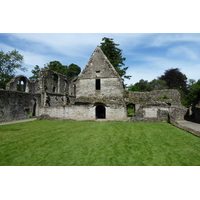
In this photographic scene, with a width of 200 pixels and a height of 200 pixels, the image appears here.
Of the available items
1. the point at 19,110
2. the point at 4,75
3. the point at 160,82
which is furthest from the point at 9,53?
the point at 160,82

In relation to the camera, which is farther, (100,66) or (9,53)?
(9,53)

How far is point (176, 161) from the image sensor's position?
4.70m

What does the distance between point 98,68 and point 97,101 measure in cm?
503

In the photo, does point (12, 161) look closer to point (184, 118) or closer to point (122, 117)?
point (122, 117)

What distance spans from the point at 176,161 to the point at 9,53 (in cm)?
4153

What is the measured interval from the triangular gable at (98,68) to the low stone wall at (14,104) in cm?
810

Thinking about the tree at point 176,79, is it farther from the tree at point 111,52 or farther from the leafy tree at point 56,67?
the leafy tree at point 56,67

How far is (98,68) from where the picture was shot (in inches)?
755

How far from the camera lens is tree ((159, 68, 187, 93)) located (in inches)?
1751

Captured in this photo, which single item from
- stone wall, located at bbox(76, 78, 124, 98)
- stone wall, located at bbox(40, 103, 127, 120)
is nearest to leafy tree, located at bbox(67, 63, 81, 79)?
stone wall, located at bbox(76, 78, 124, 98)

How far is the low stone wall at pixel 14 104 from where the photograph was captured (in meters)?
15.4

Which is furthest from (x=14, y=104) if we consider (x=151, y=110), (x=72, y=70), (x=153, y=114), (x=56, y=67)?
(x=72, y=70)

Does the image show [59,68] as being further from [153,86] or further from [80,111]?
[80,111]

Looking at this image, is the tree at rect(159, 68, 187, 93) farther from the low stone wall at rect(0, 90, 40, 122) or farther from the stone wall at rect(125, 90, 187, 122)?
the low stone wall at rect(0, 90, 40, 122)
